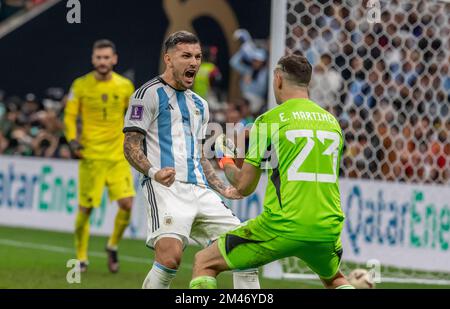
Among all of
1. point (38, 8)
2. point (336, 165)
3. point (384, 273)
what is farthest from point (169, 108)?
point (38, 8)

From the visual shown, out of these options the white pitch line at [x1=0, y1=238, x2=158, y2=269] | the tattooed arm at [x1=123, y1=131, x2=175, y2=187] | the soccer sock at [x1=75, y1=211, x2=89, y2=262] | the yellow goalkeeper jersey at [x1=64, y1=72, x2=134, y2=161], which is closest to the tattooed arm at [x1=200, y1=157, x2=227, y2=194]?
the tattooed arm at [x1=123, y1=131, x2=175, y2=187]

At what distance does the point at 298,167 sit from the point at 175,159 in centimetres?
147

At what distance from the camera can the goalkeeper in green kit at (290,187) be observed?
22.9ft

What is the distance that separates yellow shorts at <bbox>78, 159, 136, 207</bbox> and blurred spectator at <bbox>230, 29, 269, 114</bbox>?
7.16 m

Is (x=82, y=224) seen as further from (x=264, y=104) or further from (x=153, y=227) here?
(x=264, y=104)

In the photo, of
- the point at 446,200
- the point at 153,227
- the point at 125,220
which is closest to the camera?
the point at 153,227

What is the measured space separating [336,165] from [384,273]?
6.61 metres

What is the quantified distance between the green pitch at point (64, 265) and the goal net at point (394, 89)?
9.05 ft

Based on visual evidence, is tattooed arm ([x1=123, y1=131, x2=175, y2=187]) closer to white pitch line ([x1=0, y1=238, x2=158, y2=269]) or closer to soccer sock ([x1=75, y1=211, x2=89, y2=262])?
soccer sock ([x1=75, y1=211, x2=89, y2=262])

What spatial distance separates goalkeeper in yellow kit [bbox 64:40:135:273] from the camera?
41.3 feet

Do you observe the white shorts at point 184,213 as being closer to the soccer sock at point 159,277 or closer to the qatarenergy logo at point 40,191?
the soccer sock at point 159,277

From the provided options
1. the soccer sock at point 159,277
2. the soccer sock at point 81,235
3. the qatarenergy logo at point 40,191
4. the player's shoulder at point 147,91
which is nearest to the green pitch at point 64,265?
the soccer sock at point 81,235

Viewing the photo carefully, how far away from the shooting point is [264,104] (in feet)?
66.2

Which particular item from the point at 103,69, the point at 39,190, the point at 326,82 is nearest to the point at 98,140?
the point at 103,69
